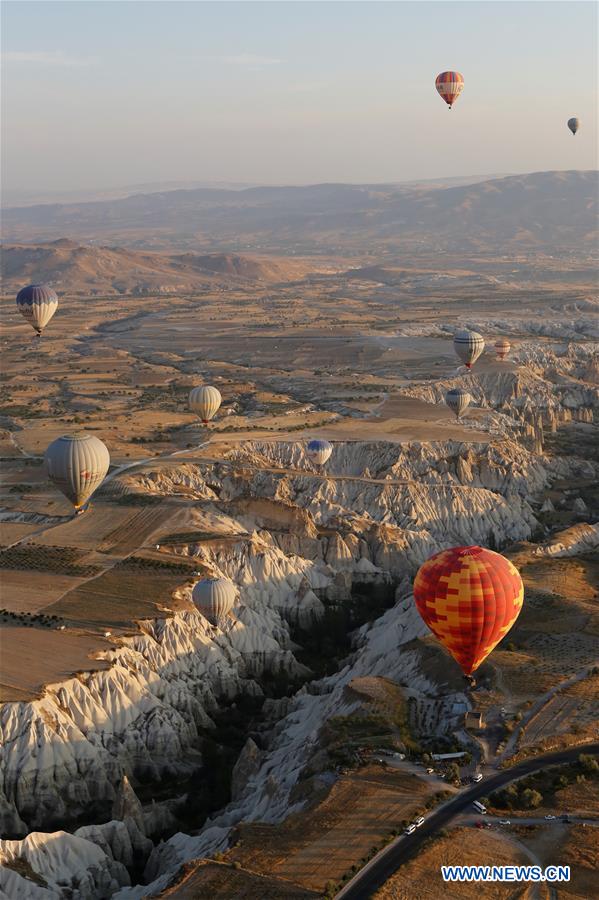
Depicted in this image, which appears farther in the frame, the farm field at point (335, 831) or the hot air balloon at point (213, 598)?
the hot air balloon at point (213, 598)

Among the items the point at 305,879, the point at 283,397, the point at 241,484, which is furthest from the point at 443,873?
the point at 283,397

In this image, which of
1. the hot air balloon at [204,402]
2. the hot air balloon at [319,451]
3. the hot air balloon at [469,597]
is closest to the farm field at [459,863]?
the hot air balloon at [469,597]

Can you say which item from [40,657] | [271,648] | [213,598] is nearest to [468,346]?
[271,648]

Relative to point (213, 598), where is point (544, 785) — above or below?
below

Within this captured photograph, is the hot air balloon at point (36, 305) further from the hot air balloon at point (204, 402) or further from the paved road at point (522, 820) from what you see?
the paved road at point (522, 820)

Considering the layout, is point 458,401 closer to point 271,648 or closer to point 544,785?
point 271,648

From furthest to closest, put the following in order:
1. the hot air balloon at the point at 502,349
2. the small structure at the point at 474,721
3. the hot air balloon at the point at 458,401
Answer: the hot air balloon at the point at 502,349, the hot air balloon at the point at 458,401, the small structure at the point at 474,721
